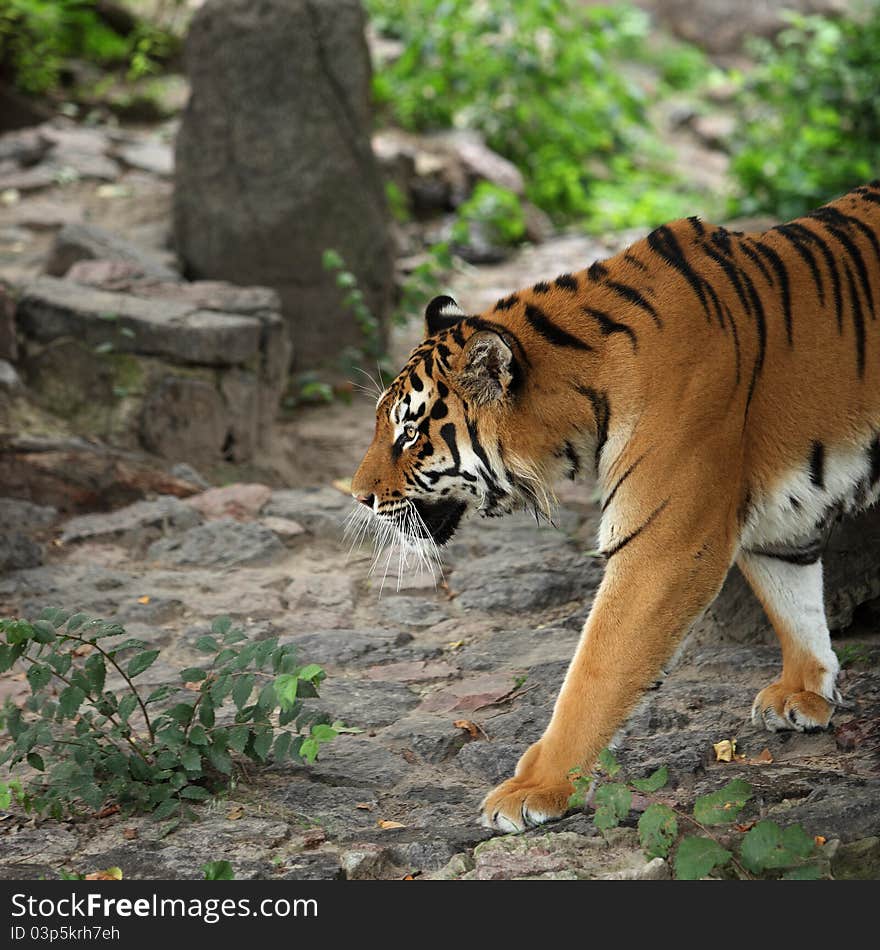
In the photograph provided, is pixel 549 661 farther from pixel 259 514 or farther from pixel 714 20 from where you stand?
pixel 714 20

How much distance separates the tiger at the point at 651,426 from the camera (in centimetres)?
328

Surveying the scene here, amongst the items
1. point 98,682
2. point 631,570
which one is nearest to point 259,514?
point 98,682

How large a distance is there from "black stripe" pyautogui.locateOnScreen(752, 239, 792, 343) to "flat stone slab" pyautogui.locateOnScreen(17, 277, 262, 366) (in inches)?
138

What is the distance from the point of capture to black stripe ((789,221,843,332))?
3574 millimetres

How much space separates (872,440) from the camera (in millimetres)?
3545

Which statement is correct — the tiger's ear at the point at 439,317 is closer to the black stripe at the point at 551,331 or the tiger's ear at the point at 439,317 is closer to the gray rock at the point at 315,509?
the black stripe at the point at 551,331

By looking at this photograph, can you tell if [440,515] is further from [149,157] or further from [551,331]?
[149,157]

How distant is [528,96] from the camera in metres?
12.9

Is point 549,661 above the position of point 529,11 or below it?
below

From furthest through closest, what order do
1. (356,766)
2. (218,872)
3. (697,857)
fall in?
(356,766) → (218,872) → (697,857)

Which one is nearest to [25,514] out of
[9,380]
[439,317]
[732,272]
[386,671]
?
[9,380]

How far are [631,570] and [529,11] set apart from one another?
10.5 metres

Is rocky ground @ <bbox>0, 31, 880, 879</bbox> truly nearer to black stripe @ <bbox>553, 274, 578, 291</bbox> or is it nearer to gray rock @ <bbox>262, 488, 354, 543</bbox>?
gray rock @ <bbox>262, 488, 354, 543</bbox>

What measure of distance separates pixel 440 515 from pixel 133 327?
10.8 ft
